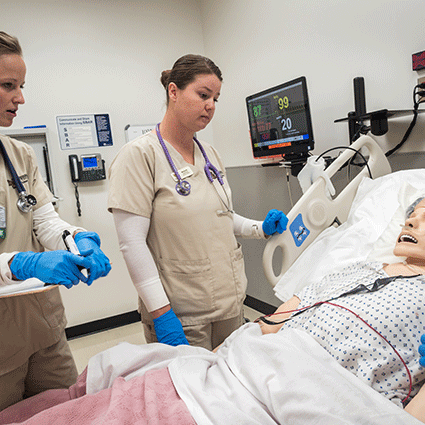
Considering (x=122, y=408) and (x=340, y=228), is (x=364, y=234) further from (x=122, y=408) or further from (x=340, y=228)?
(x=122, y=408)

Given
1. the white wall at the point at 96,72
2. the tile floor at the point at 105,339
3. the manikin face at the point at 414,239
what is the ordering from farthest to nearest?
the white wall at the point at 96,72 < the tile floor at the point at 105,339 < the manikin face at the point at 414,239

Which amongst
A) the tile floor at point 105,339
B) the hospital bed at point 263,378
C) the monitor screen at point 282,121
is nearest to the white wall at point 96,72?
the tile floor at point 105,339

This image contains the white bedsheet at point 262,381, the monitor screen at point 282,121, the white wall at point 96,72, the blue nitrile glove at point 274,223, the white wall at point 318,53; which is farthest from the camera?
the white wall at point 96,72

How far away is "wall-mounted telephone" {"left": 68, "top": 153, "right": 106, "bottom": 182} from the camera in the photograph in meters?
3.03

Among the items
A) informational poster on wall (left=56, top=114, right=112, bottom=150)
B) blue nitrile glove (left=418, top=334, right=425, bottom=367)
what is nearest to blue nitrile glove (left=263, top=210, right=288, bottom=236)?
blue nitrile glove (left=418, top=334, right=425, bottom=367)

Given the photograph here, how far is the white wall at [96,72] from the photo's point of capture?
2920mm

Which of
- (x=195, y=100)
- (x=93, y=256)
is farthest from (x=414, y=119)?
(x=93, y=256)

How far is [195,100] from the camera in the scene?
1.46 m

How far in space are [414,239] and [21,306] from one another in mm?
1329

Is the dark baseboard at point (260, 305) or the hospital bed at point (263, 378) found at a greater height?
the hospital bed at point (263, 378)

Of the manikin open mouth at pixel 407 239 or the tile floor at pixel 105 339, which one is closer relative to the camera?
the manikin open mouth at pixel 407 239

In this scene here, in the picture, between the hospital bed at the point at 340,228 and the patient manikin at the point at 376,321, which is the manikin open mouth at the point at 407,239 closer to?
the patient manikin at the point at 376,321

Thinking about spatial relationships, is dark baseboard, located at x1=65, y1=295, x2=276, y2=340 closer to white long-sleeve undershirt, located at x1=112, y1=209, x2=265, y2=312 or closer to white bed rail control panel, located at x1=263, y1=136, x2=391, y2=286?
white bed rail control panel, located at x1=263, y1=136, x2=391, y2=286

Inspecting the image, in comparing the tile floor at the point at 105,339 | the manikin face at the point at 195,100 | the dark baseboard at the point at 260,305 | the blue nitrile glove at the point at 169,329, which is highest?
the manikin face at the point at 195,100
